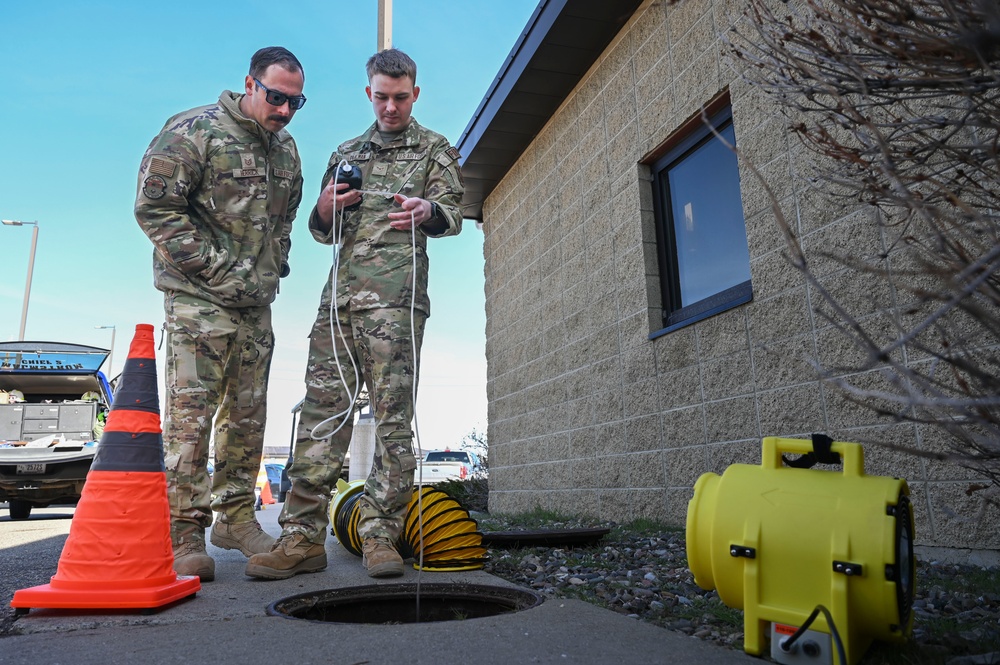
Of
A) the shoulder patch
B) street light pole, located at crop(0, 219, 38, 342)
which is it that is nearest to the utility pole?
the shoulder patch

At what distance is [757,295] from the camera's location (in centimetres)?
378

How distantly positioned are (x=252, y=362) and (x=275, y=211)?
2.48ft

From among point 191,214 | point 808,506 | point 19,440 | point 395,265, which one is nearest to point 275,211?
point 191,214

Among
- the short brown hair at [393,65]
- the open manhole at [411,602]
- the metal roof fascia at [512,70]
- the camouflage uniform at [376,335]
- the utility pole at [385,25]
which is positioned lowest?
the open manhole at [411,602]

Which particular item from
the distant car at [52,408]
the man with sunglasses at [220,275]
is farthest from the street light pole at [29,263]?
the man with sunglasses at [220,275]

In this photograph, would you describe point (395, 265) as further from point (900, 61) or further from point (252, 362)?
point (900, 61)

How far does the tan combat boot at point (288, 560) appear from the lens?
2803 mm

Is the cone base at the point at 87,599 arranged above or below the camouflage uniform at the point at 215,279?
below

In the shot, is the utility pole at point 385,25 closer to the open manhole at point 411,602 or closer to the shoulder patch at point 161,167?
the shoulder patch at point 161,167

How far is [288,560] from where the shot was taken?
286 centimetres

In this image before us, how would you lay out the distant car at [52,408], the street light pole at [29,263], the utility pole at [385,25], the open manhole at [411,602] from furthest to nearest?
the street light pole at [29,263]
the distant car at [52,408]
the utility pole at [385,25]
the open manhole at [411,602]

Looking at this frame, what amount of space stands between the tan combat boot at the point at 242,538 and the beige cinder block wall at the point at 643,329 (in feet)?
8.00

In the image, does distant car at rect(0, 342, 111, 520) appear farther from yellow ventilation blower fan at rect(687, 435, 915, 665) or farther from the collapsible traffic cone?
yellow ventilation blower fan at rect(687, 435, 915, 665)

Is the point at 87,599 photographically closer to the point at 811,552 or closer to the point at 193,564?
the point at 193,564
